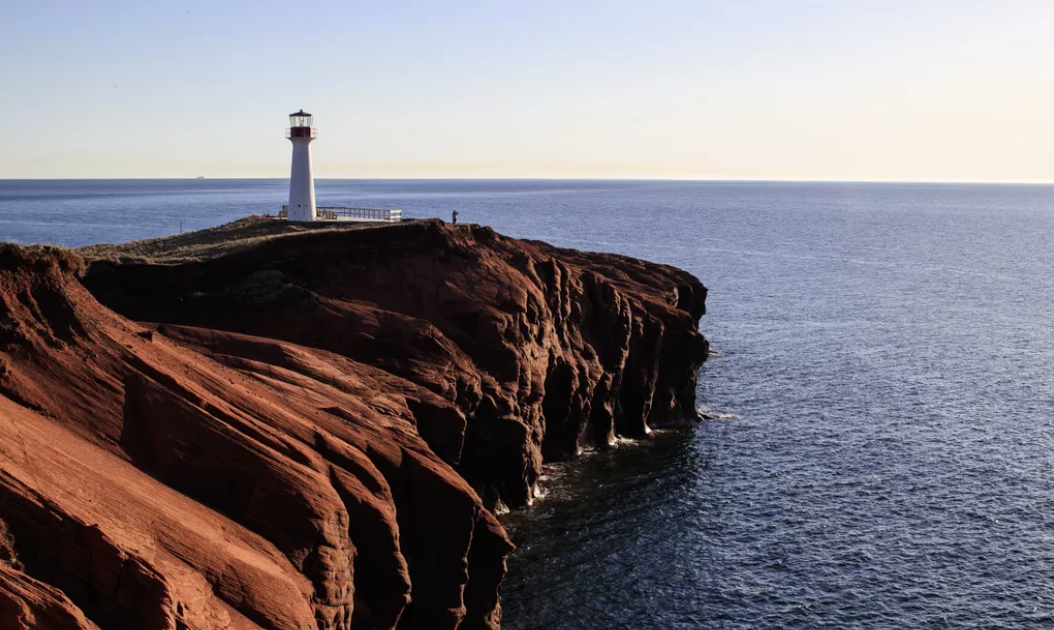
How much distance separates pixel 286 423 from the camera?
132 ft

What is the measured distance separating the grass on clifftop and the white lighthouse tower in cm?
184

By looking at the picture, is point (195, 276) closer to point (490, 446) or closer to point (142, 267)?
point (142, 267)

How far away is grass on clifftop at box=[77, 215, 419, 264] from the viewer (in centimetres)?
6725

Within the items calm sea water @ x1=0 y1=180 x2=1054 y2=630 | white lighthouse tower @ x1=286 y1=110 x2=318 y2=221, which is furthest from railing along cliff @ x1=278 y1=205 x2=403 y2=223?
calm sea water @ x1=0 y1=180 x2=1054 y2=630

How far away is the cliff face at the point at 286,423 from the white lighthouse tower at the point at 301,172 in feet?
56.8

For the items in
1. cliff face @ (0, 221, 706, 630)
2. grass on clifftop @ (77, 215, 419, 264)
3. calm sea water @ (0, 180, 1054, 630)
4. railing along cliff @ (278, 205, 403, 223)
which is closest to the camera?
cliff face @ (0, 221, 706, 630)

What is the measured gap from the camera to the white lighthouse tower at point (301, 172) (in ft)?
299

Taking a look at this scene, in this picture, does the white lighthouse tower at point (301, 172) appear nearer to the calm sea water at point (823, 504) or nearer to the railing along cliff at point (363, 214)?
the railing along cliff at point (363, 214)

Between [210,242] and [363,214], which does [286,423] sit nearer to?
[210,242]

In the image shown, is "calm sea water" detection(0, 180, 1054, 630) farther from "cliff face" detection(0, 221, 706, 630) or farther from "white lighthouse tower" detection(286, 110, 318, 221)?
"white lighthouse tower" detection(286, 110, 318, 221)

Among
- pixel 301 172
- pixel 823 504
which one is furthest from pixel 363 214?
pixel 823 504

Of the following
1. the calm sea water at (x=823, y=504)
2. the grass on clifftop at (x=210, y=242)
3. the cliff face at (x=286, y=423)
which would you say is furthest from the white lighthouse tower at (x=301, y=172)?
the calm sea water at (x=823, y=504)

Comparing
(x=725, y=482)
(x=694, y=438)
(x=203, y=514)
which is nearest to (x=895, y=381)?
(x=694, y=438)

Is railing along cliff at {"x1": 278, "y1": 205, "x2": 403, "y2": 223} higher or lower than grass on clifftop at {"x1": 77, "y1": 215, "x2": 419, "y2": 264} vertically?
higher
